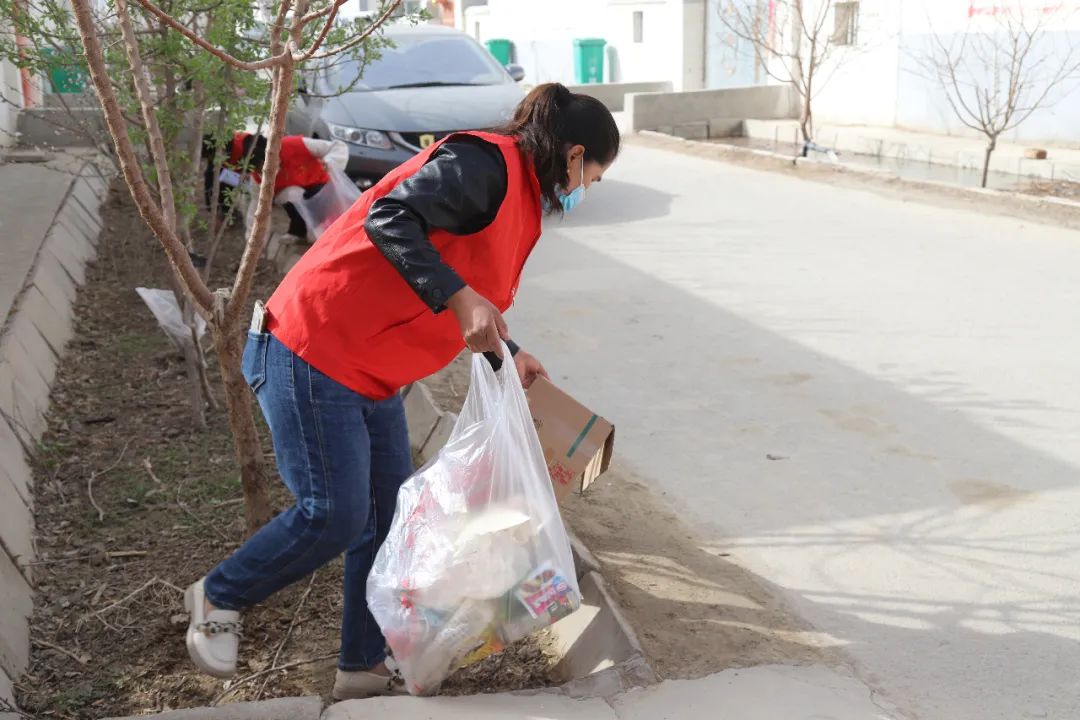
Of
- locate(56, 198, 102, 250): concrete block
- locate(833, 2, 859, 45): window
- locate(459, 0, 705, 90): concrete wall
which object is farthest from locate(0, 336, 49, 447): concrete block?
locate(459, 0, 705, 90): concrete wall

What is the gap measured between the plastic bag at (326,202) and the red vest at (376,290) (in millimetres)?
3582

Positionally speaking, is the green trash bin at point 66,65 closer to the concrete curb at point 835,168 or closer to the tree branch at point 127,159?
the tree branch at point 127,159

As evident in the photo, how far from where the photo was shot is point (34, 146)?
11.8 meters

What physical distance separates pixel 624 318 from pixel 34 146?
25.1ft

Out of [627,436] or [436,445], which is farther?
[627,436]

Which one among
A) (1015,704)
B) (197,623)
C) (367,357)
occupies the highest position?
(367,357)

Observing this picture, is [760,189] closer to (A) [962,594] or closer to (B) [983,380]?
(B) [983,380]

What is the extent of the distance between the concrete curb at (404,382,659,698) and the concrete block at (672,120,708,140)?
14426 millimetres

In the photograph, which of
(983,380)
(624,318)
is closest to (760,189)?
(624,318)

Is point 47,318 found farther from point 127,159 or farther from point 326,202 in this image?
point 127,159

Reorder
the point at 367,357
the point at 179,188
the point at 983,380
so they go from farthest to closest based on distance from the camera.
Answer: the point at 983,380 < the point at 179,188 < the point at 367,357

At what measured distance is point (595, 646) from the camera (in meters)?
3.06

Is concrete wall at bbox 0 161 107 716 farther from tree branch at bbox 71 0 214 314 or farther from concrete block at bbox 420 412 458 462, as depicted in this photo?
concrete block at bbox 420 412 458 462

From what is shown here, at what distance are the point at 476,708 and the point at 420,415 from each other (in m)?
2.21
